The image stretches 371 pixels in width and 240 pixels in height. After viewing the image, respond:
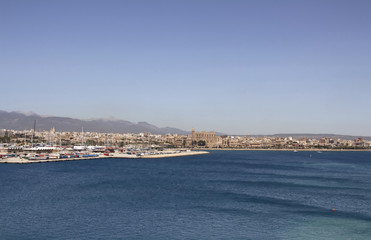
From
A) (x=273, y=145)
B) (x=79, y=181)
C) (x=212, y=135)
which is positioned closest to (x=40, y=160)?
(x=79, y=181)

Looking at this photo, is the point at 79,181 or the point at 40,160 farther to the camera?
the point at 40,160

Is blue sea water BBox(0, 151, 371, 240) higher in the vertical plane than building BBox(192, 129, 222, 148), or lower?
lower

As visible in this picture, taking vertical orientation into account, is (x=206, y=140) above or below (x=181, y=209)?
above

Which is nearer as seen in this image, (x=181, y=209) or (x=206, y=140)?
(x=181, y=209)

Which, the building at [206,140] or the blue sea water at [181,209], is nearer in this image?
the blue sea water at [181,209]

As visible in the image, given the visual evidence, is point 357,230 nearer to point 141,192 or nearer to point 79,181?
point 141,192

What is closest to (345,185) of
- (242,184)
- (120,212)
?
(242,184)

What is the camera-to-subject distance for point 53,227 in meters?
22.1

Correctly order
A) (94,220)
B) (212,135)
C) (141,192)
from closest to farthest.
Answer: (94,220)
(141,192)
(212,135)

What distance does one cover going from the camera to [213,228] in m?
22.2

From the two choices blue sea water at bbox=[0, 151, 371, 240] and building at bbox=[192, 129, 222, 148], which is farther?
A: building at bbox=[192, 129, 222, 148]

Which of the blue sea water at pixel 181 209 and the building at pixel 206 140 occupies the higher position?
the building at pixel 206 140

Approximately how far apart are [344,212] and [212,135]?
15020 centimetres

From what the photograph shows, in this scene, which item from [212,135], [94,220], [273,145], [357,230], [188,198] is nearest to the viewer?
[357,230]
